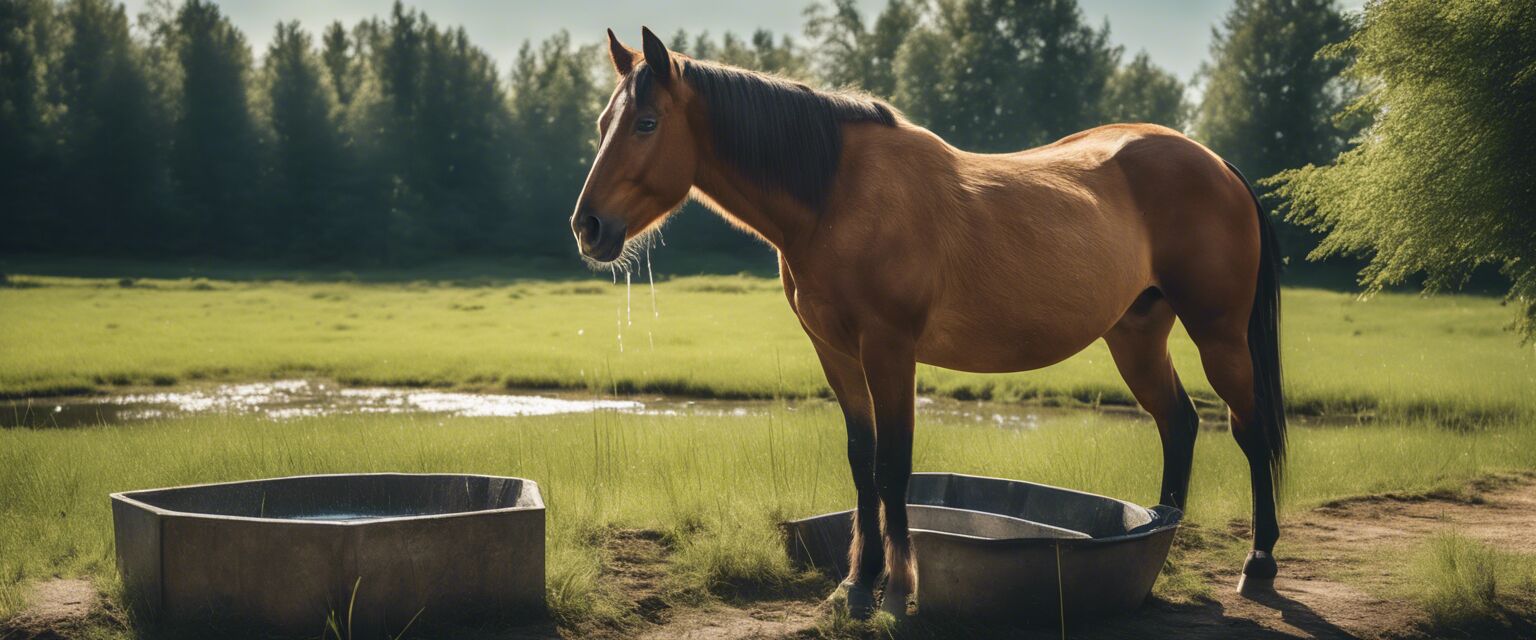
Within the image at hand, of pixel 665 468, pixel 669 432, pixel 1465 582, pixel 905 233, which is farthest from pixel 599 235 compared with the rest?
pixel 669 432

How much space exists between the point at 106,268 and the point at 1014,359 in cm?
4015

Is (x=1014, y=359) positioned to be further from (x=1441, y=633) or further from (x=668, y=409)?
(x=668, y=409)

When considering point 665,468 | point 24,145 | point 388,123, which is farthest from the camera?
point 388,123

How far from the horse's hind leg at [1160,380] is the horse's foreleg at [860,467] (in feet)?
5.64

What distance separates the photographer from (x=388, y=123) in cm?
5553

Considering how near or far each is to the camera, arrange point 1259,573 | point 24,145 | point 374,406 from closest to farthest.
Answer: point 1259,573 < point 374,406 < point 24,145

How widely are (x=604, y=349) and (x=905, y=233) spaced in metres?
13.6

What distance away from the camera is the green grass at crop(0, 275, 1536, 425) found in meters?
13.9

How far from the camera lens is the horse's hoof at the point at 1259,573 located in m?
5.26

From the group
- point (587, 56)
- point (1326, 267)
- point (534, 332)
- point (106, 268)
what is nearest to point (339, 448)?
point (534, 332)

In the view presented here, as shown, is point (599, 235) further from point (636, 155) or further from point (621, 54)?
point (621, 54)

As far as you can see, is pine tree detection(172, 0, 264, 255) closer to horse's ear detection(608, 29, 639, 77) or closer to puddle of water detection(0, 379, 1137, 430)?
puddle of water detection(0, 379, 1137, 430)

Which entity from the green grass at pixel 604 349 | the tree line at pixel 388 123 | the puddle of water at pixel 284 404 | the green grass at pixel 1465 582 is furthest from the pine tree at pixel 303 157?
the green grass at pixel 1465 582

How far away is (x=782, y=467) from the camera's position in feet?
23.9
